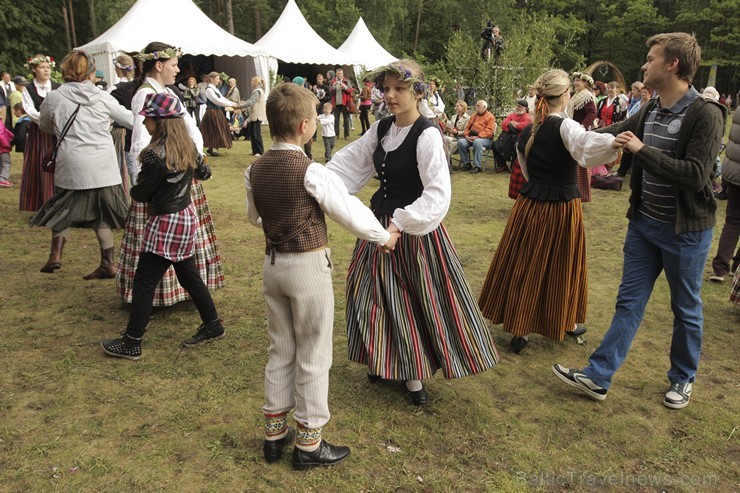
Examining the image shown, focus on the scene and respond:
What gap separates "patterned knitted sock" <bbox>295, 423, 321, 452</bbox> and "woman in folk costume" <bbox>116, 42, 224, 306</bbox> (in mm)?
1968

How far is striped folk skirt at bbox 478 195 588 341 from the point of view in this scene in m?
3.67

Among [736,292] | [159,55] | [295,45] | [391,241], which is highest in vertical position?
[295,45]

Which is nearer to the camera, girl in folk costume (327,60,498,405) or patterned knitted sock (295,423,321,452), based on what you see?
patterned knitted sock (295,423,321,452)

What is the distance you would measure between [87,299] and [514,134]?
23.7 feet

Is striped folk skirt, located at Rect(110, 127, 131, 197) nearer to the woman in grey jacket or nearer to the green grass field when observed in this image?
the woman in grey jacket

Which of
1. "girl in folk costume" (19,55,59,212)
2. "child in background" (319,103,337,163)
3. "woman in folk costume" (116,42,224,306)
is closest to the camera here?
"woman in folk costume" (116,42,224,306)

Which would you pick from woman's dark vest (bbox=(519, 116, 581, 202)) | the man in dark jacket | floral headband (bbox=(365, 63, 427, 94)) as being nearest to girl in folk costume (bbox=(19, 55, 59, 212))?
floral headband (bbox=(365, 63, 427, 94))

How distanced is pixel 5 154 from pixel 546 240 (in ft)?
27.3

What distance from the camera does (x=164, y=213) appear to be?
3447 mm

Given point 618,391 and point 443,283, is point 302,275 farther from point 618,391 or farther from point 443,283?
point 618,391

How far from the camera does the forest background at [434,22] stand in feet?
102

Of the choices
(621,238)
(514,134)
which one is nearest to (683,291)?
(621,238)

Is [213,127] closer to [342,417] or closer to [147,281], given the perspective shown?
[147,281]

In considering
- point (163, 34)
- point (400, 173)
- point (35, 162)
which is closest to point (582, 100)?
point (400, 173)
